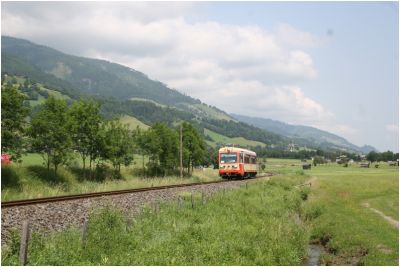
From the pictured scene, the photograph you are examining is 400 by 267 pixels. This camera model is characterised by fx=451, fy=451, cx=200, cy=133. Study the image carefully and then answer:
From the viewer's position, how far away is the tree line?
121 feet

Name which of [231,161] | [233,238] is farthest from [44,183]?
[231,161]

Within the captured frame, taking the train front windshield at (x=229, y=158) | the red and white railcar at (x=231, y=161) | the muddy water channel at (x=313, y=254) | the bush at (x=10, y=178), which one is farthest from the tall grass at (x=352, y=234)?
the bush at (x=10, y=178)

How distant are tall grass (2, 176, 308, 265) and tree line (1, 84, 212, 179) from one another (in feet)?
60.8

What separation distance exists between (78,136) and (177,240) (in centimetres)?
3393

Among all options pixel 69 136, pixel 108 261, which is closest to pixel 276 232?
pixel 108 261

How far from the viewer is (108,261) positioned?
43.1 ft

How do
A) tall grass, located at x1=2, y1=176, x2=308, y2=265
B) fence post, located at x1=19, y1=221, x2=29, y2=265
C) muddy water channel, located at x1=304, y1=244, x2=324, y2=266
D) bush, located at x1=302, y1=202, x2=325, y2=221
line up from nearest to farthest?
fence post, located at x1=19, y1=221, x2=29, y2=265
tall grass, located at x1=2, y1=176, x2=308, y2=265
muddy water channel, located at x1=304, y1=244, x2=324, y2=266
bush, located at x1=302, y1=202, x2=325, y2=221

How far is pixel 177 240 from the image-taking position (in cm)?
1678

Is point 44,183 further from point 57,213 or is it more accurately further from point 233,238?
point 233,238

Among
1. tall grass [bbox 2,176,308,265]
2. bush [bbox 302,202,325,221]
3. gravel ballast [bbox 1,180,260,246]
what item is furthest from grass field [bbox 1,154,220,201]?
bush [bbox 302,202,325,221]

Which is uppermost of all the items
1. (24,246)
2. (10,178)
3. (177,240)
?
(10,178)

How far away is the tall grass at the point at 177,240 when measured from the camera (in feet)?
43.3

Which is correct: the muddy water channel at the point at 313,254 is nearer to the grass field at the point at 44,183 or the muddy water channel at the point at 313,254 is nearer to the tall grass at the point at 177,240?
the tall grass at the point at 177,240

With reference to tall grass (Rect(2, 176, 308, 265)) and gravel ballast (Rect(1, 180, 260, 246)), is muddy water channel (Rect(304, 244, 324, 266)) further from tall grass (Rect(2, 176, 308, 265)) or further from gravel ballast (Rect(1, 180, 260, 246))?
gravel ballast (Rect(1, 180, 260, 246))
